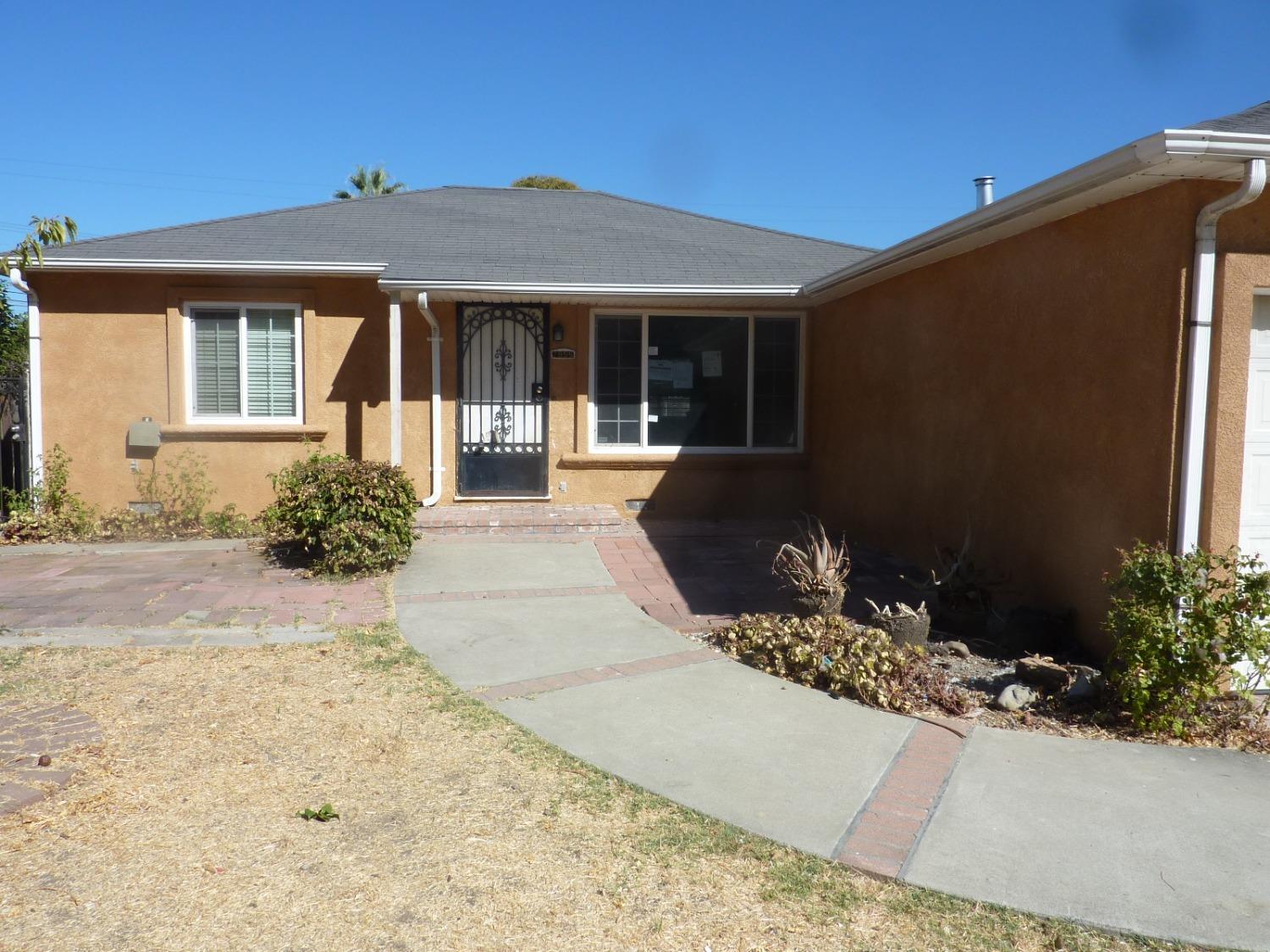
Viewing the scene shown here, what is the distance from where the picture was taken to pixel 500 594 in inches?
289

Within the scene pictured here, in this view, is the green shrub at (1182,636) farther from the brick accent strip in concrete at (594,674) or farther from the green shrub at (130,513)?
the green shrub at (130,513)

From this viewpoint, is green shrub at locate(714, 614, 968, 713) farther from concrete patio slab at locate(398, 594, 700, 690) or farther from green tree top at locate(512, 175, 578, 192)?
green tree top at locate(512, 175, 578, 192)

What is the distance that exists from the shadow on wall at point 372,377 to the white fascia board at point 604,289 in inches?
43.5

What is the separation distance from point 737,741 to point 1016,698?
1.70 meters

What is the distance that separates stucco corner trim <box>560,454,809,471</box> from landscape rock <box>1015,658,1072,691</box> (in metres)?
5.97

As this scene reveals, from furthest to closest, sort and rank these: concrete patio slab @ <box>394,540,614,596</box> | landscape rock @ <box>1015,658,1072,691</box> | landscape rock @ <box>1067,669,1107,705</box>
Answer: concrete patio slab @ <box>394,540,614,596</box> → landscape rock @ <box>1015,658,1072,691</box> → landscape rock @ <box>1067,669,1107,705</box>

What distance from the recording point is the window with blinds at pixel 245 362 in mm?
10477

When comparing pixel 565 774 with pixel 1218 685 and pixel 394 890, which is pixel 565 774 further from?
pixel 1218 685

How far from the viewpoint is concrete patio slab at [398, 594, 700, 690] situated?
221 inches

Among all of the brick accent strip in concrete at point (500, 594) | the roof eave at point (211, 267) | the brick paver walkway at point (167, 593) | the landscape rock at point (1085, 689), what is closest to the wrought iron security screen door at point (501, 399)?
the roof eave at point (211, 267)

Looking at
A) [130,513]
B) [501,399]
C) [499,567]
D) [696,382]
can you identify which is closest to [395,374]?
[501,399]

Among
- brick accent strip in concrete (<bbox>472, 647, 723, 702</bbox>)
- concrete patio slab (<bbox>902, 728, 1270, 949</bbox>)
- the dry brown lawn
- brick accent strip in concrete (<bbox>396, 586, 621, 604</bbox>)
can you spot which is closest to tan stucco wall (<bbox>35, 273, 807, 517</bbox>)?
brick accent strip in concrete (<bbox>396, 586, 621, 604</bbox>)

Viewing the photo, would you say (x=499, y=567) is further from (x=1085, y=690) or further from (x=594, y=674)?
(x=1085, y=690)

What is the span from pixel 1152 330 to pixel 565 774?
408 cm
